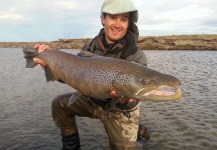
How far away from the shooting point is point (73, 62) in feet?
14.1

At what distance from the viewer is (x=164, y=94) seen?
11.0ft

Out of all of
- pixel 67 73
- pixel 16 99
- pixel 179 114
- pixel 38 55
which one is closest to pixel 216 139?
pixel 179 114

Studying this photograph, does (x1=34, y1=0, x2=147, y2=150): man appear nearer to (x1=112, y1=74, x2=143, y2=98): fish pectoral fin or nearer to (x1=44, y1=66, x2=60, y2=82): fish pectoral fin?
(x1=44, y1=66, x2=60, y2=82): fish pectoral fin

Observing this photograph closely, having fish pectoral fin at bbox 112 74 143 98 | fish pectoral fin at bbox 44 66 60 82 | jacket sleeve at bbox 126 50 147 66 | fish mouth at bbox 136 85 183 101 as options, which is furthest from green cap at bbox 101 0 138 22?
fish mouth at bbox 136 85 183 101

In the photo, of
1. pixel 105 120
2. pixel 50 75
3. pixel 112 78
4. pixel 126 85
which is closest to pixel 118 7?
pixel 112 78

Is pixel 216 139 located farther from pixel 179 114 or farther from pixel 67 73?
pixel 67 73

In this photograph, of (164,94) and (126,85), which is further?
(126,85)

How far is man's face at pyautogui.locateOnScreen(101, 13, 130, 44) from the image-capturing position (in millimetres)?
4578

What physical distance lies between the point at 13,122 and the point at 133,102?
3880 millimetres

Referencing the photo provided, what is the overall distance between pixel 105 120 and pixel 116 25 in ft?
5.49

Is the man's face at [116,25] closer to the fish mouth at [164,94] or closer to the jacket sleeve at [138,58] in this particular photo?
the jacket sleeve at [138,58]

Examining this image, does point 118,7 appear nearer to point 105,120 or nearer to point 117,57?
point 117,57

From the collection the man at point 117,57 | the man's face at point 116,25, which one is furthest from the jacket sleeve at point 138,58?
the man's face at point 116,25

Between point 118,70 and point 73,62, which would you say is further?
point 73,62
